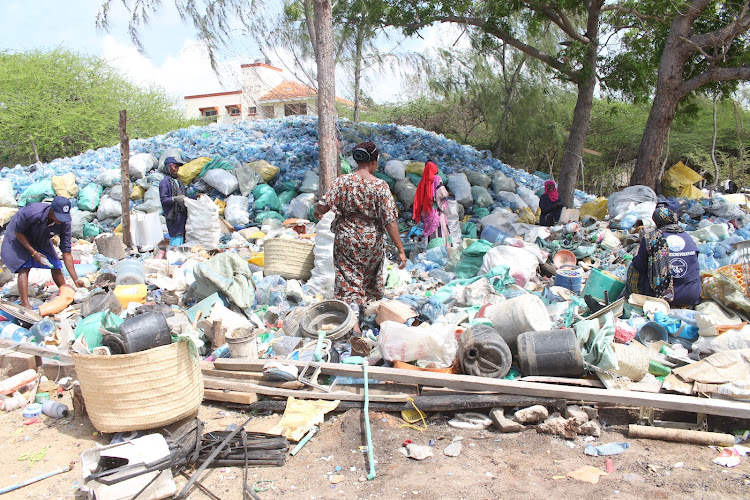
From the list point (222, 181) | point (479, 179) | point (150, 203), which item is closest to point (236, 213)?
point (222, 181)

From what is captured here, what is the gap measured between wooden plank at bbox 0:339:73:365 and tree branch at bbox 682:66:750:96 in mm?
8893

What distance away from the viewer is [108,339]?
2.95m

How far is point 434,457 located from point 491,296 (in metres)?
2.21

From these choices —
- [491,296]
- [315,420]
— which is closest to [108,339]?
[315,420]

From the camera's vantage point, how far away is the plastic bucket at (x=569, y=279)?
5.07 meters

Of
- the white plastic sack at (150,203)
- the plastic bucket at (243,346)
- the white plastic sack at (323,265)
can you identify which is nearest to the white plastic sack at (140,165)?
the white plastic sack at (150,203)

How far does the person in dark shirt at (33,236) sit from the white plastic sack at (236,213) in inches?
125

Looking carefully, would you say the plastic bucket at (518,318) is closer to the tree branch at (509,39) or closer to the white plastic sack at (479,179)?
the white plastic sack at (479,179)

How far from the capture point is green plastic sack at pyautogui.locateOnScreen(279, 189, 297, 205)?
28.5 feet

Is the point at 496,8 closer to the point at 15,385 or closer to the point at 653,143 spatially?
the point at 653,143

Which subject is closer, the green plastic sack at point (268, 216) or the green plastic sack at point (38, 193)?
the green plastic sack at point (268, 216)

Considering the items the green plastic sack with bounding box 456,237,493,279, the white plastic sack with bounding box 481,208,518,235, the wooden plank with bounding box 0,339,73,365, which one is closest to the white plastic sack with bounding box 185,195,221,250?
the wooden plank with bounding box 0,339,73,365

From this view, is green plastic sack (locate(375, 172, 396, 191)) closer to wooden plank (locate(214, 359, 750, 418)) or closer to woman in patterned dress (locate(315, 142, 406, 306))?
woman in patterned dress (locate(315, 142, 406, 306))

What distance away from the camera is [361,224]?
13.4 ft
